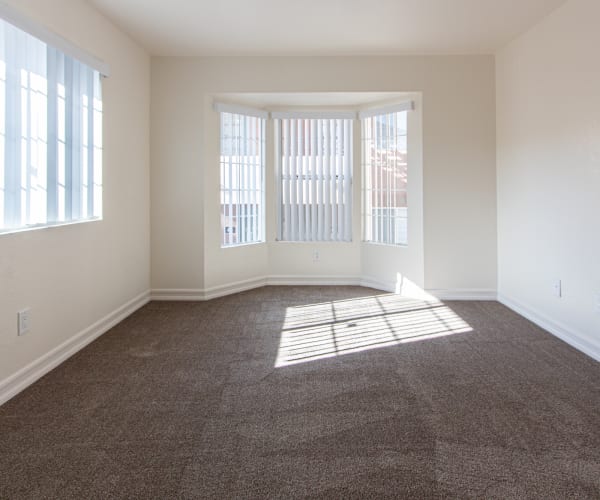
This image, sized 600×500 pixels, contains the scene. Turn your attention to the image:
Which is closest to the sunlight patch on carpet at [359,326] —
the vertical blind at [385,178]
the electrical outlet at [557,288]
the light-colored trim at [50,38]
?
the electrical outlet at [557,288]

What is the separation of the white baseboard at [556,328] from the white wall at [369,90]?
0.56 metres

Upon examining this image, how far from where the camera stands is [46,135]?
3.20 meters

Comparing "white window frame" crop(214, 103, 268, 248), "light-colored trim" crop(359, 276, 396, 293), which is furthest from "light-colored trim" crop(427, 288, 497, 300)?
"white window frame" crop(214, 103, 268, 248)

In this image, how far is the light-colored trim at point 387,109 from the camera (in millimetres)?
5379

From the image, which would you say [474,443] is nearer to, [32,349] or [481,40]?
[32,349]

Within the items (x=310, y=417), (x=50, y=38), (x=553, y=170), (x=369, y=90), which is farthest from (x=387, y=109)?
(x=310, y=417)

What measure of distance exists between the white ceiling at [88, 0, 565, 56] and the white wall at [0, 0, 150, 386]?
332mm

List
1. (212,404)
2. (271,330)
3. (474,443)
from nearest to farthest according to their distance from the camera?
(474,443), (212,404), (271,330)

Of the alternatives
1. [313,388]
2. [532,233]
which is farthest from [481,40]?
[313,388]

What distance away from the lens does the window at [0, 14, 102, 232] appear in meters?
2.78

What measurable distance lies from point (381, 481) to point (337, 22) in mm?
3615

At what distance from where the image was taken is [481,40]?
479 cm

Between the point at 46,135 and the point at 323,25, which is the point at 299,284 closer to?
the point at 323,25

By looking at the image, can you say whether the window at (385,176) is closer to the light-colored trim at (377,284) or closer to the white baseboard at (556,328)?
the light-colored trim at (377,284)
